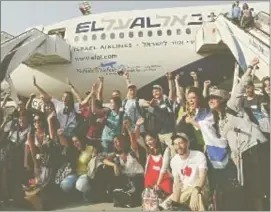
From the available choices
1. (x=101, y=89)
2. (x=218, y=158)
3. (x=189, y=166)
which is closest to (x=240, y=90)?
(x=218, y=158)

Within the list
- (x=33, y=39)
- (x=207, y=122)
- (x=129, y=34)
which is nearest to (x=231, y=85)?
(x=207, y=122)

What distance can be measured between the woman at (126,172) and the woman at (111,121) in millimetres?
110

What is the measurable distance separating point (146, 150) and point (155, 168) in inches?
13.6

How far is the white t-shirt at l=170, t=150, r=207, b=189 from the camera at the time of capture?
7590 millimetres

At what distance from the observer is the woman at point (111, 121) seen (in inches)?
320

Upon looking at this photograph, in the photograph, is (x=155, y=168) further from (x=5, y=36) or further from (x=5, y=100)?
(x=5, y=36)

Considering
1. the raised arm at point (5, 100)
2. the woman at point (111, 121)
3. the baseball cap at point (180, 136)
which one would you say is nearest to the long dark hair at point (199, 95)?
the baseball cap at point (180, 136)

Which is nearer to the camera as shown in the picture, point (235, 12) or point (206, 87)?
point (206, 87)

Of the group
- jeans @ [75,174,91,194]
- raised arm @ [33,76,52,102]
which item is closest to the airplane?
raised arm @ [33,76,52,102]

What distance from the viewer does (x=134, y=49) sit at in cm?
994

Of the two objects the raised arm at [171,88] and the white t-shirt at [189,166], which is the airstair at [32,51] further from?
the white t-shirt at [189,166]

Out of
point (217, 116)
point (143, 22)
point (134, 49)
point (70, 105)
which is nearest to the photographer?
point (217, 116)

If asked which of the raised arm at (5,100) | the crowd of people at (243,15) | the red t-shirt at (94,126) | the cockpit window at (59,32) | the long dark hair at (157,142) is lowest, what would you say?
the long dark hair at (157,142)

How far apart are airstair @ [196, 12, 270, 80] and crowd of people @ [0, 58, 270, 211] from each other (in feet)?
0.72
